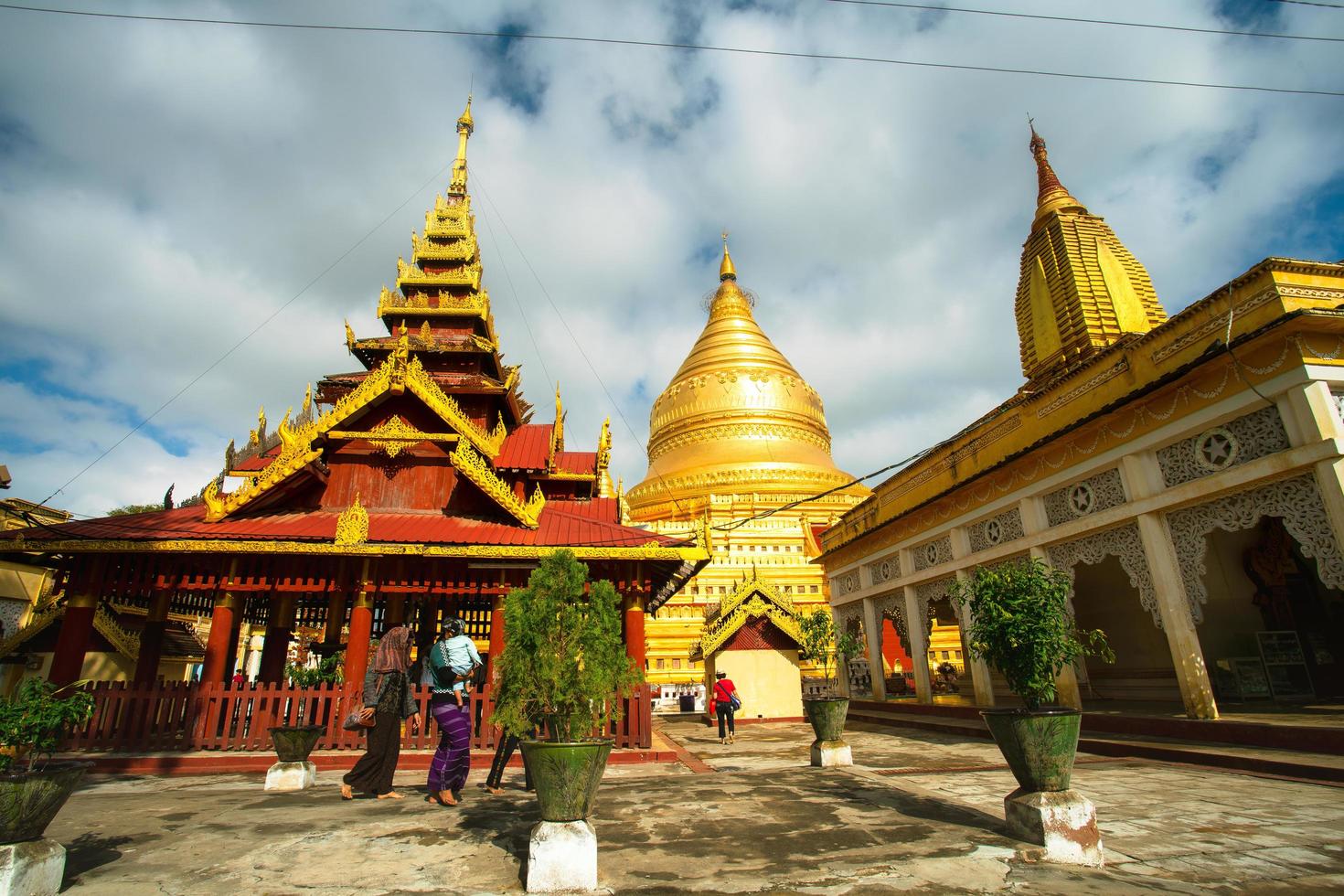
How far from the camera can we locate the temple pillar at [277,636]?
14992 mm

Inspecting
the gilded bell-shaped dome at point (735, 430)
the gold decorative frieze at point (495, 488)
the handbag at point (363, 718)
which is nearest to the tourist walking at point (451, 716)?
the handbag at point (363, 718)

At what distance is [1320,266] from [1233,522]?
11.5 ft

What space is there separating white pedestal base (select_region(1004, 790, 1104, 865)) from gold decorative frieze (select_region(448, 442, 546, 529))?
30.9 feet

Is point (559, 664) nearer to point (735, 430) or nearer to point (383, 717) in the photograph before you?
point (383, 717)

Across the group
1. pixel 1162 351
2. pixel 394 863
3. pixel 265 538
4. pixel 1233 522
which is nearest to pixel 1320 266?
pixel 1162 351

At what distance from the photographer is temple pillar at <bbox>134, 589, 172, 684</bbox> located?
481 inches

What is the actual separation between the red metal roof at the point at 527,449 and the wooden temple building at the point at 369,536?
53 mm

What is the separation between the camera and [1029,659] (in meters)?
5.64

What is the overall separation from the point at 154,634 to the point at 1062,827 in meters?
14.8

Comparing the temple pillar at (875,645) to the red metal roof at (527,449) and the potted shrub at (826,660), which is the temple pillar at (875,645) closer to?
the potted shrub at (826,660)

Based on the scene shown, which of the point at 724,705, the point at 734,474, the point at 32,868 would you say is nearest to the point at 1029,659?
the point at 32,868

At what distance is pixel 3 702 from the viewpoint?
4.71 metres

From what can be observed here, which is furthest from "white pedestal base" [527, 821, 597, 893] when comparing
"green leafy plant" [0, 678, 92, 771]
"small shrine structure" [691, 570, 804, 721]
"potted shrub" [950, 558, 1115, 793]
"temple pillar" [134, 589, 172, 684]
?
"small shrine structure" [691, 570, 804, 721]

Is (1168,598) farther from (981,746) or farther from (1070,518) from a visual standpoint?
(981,746)
